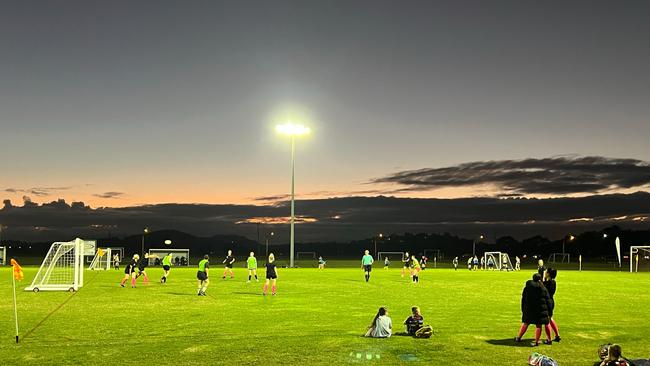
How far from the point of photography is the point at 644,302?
26891mm

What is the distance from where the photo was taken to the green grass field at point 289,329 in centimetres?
1309

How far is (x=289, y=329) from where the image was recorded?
16.9m

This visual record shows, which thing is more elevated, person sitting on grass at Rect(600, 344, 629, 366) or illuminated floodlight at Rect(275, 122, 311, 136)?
illuminated floodlight at Rect(275, 122, 311, 136)

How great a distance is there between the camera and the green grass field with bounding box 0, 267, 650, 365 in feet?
43.0

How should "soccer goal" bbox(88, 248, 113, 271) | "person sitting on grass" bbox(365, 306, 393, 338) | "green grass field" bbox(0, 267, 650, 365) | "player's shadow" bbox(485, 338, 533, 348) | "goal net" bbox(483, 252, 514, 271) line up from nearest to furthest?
"green grass field" bbox(0, 267, 650, 365) → "player's shadow" bbox(485, 338, 533, 348) → "person sitting on grass" bbox(365, 306, 393, 338) → "soccer goal" bbox(88, 248, 113, 271) → "goal net" bbox(483, 252, 514, 271)

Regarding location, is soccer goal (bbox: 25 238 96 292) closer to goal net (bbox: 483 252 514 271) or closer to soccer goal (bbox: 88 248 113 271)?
soccer goal (bbox: 88 248 113 271)

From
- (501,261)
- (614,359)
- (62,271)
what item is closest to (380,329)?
(614,359)

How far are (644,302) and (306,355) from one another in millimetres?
20055

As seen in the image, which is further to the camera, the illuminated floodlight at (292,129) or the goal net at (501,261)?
the goal net at (501,261)

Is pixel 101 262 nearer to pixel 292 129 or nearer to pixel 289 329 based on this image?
pixel 292 129

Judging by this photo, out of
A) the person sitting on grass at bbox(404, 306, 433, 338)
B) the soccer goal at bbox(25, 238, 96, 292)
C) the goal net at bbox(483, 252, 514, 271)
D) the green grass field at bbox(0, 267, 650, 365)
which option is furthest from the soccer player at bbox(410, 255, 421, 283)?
the goal net at bbox(483, 252, 514, 271)

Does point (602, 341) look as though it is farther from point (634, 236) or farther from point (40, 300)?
point (634, 236)

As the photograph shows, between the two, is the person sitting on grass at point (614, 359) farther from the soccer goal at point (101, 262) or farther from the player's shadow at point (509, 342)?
the soccer goal at point (101, 262)

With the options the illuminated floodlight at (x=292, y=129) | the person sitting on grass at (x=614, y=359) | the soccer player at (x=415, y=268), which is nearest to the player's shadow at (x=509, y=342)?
the person sitting on grass at (x=614, y=359)
